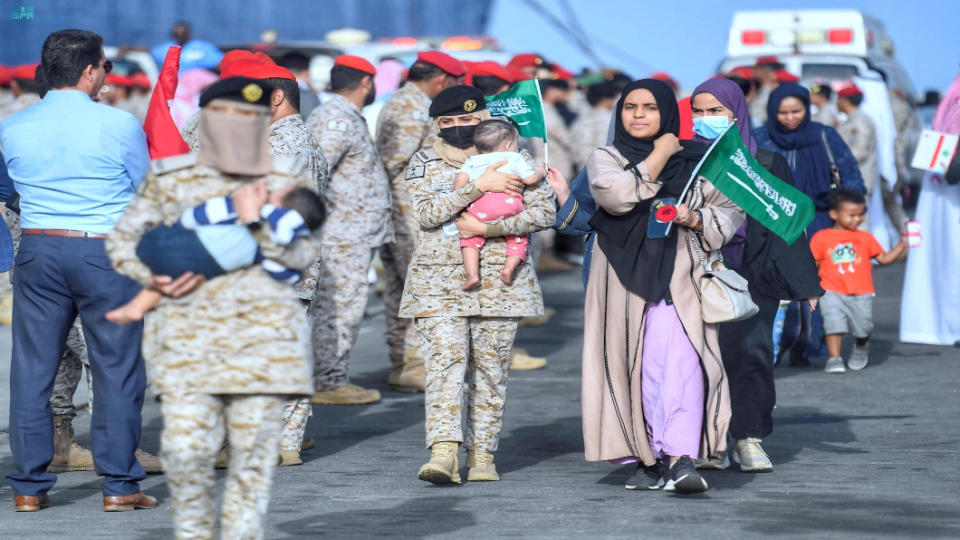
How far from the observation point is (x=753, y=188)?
682cm

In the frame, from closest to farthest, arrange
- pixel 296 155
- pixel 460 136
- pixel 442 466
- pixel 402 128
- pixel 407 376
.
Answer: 1. pixel 442 466
2. pixel 460 136
3. pixel 296 155
4. pixel 402 128
5. pixel 407 376

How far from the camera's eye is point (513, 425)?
9023 millimetres

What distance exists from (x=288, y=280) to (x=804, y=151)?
6123 millimetres

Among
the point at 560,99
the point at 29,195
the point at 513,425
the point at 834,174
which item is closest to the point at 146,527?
the point at 29,195

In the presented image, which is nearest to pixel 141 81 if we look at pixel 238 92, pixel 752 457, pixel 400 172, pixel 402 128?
pixel 400 172

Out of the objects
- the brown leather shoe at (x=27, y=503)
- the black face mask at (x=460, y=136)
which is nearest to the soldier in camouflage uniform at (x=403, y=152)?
the black face mask at (x=460, y=136)

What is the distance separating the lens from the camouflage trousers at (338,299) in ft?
30.3

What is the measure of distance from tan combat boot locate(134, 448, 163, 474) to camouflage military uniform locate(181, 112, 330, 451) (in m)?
0.58

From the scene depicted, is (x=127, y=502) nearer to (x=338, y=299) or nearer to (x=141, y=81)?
(x=338, y=299)

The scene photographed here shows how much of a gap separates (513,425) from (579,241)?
10.9 metres

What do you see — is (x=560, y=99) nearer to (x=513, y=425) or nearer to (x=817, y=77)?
(x=817, y=77)

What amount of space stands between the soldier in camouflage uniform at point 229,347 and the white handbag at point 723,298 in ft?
7.23

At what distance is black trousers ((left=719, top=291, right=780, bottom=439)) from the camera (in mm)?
7637

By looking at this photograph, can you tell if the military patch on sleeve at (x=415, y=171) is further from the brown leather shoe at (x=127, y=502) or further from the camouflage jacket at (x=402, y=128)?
the camouflage jacket at (x=402, y=128)
